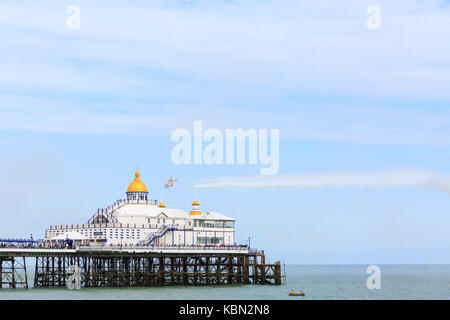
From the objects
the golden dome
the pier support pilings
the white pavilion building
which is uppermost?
the golden dome

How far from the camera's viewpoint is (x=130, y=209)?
403ft

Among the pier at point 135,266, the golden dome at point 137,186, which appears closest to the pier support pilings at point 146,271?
the pier at point 135,266

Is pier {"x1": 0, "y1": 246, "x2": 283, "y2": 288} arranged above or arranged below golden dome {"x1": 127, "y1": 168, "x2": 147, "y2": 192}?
below

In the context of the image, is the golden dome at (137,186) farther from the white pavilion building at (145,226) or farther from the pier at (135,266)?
the pier at (135,266)

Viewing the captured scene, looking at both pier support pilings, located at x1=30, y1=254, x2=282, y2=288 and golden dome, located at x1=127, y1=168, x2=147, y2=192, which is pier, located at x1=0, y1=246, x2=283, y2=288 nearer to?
pier support pilings, located at x1=30, y1=254, x2=282, y2=288

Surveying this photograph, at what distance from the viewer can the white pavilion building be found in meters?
118

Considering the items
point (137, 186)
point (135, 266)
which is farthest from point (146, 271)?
point (137, 186)

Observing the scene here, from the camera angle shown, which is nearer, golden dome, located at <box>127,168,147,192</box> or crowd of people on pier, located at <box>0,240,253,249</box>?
crowd of people on pier, located at <box>0,240,253,249</box>

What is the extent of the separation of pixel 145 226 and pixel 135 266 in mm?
7063

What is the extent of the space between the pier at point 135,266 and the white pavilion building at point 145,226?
2845 mm

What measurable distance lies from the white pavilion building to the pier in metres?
2.84

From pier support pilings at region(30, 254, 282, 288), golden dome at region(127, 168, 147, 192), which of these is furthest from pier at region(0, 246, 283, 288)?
golden dome at region(127, 168, 147, 192)
